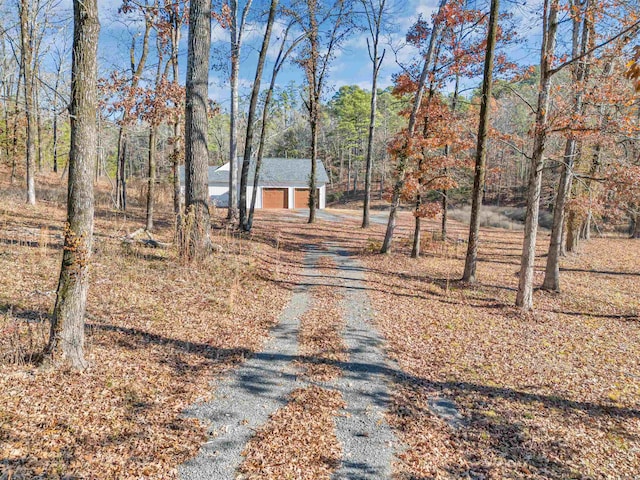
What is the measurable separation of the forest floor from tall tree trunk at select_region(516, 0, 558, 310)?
0.74 meters

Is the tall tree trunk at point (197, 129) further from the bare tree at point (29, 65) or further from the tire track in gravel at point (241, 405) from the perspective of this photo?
the bare tree at point (29, 65)

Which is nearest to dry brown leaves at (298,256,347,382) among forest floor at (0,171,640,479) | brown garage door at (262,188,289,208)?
forest floor at (0,171,640,479)

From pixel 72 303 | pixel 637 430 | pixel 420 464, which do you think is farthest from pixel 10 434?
pixel 637 430

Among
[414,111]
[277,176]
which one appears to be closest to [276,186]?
[277,176]

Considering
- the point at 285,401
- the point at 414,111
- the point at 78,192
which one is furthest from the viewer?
the point at 414,111

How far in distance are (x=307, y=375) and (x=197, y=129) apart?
6.63m

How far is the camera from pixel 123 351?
4.84 metres

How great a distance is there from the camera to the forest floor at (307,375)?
3.43m

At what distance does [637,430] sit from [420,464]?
2.86 m

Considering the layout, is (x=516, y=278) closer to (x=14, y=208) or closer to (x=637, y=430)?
(x=637, y=430)

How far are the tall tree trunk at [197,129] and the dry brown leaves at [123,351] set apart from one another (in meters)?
0.71

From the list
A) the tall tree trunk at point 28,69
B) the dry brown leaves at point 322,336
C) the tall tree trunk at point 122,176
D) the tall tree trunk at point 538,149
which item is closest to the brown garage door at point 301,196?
the tall tree trunk at point 122,176

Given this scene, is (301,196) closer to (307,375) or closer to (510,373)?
(510,373)

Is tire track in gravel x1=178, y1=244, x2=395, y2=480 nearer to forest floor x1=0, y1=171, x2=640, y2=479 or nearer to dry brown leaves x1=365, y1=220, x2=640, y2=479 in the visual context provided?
forest floor x1=0, y1=171, x2=640, y2=479
